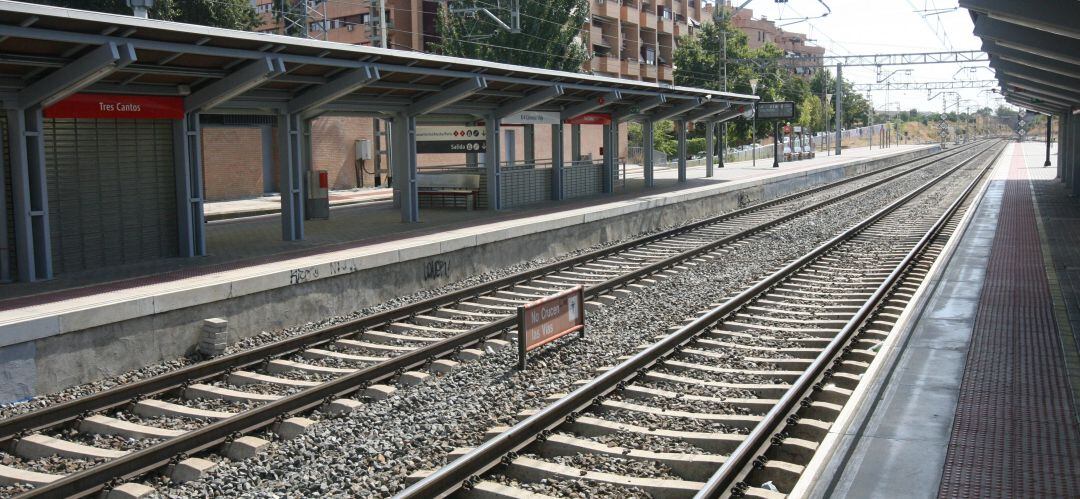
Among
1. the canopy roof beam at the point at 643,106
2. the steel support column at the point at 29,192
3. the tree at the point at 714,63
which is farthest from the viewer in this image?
the tree at the point at 714,63

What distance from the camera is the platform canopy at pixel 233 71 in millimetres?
10820

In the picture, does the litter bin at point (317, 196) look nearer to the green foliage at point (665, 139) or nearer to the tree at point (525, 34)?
the tree at point (525, 34)

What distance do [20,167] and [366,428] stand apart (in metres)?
6.64

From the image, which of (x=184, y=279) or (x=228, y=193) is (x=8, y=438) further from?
(x=228, y=193)

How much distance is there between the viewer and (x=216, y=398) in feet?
29.8

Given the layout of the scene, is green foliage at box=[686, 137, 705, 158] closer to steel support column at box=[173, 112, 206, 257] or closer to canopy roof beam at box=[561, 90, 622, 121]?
canopy roof beam at box=[561, 90, 622, 121]

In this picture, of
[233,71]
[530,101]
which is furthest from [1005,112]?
[233,71]

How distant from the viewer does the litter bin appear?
66.7 feet

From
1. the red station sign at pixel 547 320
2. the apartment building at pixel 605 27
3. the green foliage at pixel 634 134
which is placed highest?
the apartment building at pixel 605 27

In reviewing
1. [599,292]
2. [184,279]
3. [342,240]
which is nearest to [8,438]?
[184,279]

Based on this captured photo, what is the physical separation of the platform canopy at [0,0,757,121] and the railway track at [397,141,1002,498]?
6676mm

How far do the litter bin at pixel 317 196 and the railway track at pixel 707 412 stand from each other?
34.6 feet

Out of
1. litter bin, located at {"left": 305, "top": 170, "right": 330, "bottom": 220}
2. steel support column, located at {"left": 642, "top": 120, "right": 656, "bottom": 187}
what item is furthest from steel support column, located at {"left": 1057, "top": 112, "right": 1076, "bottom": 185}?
litter bin, located at {"left": 305, "top": 170, "right": 330, "bottom": 220}

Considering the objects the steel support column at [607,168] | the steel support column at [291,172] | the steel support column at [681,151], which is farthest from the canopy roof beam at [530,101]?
the steel support column at [681,151]
